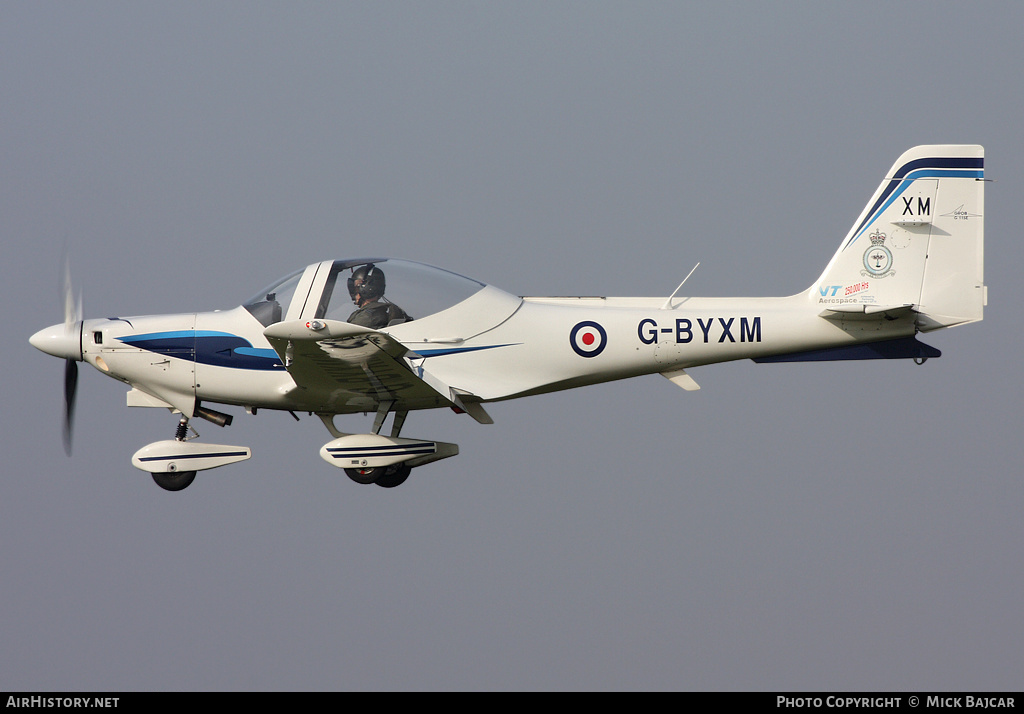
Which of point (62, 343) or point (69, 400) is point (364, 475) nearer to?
point (69, 400)

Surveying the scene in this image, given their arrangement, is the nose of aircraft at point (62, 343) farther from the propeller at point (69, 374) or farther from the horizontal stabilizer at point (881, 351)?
the horizontal stabilizer at point (881, 351)

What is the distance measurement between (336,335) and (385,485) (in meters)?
2.84

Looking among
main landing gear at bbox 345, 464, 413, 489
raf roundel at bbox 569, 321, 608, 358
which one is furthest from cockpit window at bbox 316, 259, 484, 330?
main landing gear at bbox 345, 464, 413, 489

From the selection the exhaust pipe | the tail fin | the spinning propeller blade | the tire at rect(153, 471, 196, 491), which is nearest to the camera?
the tail fin

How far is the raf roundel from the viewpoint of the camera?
1093 centimetres

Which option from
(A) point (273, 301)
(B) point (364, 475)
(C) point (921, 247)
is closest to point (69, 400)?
(A) point (273, 301)

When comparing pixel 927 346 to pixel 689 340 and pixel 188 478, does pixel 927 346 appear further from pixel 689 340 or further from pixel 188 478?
pixel 188 478

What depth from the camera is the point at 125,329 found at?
11.2 meters

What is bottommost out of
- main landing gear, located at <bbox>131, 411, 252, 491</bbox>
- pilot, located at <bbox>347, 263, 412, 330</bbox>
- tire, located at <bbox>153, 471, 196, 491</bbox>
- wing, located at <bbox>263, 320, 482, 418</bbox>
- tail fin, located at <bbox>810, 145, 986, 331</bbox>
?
tire, located at <bbox>153, 471, 196, 491</bbox>

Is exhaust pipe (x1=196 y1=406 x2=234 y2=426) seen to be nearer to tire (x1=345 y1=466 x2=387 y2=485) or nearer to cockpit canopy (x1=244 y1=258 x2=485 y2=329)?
cockpit canopy (x1=244 y1=258 x2=485 y2=329)

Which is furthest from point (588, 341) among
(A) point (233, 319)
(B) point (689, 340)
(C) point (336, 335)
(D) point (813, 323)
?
(A) point (233, 319)

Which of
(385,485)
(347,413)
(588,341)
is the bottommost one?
(385,485)

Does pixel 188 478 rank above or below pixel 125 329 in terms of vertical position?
below

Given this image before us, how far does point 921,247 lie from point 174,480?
26.4 feet
